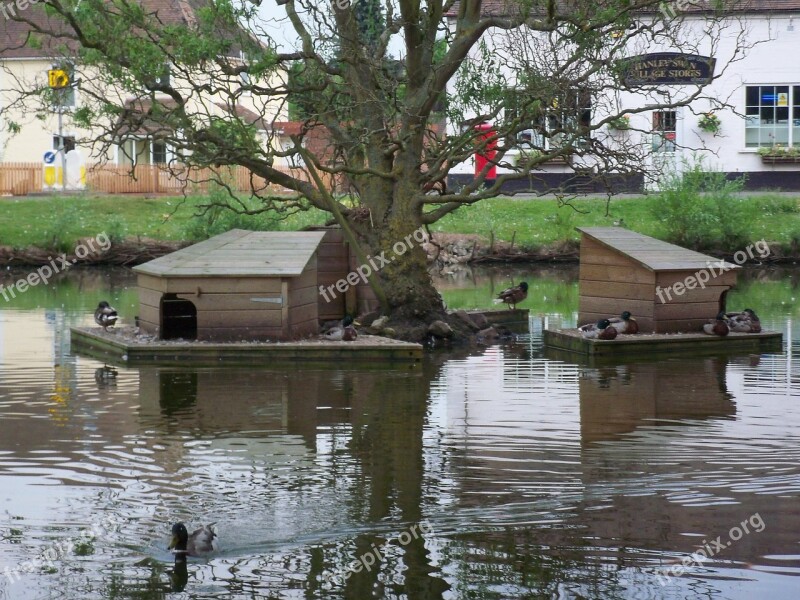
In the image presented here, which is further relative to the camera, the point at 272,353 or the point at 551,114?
the point at 551,114

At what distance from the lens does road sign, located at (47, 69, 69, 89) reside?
18.7 meters

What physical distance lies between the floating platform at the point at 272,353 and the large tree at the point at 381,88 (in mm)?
2460

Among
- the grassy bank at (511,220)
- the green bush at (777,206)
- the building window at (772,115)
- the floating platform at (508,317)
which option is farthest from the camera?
the building window at (772,115)

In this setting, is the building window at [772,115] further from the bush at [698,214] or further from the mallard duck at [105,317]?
the mallard duck at [105,317]

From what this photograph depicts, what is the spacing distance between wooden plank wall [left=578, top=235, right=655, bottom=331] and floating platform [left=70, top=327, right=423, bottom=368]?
388cm

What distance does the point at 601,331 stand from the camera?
18.0 meters

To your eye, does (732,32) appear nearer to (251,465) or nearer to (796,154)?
(796,154)

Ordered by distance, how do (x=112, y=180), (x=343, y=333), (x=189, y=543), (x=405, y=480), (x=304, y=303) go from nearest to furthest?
(x=189, y=543)
(x=405, y=480)
(x=343, y=333)
(x=304, y=303)
(x=112, y=180)

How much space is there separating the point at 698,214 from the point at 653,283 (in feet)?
54.9

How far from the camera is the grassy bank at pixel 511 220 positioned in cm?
3466

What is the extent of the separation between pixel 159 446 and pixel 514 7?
11413 millimetres

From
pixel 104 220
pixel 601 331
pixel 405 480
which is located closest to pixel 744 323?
pixel 601 331

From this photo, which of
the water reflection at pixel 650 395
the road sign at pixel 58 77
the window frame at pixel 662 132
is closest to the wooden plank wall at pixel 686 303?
the water reflection at pixel 650 395

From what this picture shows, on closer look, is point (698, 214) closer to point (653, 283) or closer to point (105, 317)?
point (653, 283)
